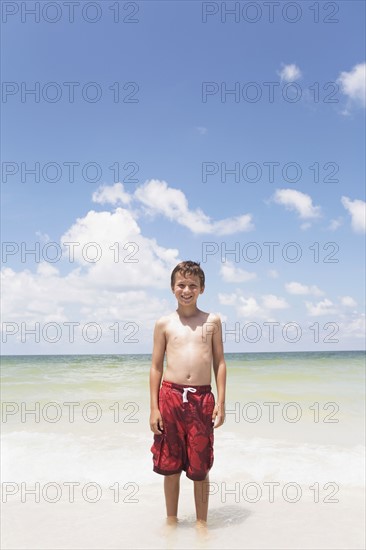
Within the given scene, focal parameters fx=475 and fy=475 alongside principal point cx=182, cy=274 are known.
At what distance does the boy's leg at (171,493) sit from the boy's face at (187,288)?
1250 mm

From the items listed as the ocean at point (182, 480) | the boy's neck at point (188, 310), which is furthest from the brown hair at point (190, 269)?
the ocean at point (182, 480)

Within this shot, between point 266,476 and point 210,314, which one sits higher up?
point 210,314

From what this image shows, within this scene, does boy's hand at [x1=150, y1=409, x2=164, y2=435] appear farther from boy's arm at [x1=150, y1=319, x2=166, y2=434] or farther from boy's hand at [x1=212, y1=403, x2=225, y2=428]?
boy's hand at [x1=212, y1=403, x2=225, y2=428]

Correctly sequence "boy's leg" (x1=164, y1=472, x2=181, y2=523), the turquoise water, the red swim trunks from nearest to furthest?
the red swim trunks < "boy's leg" (x1=164, y1=472, x2=181, y2=523) < the turquoise water

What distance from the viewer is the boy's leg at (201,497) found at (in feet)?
11.1

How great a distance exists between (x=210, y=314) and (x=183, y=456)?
1.03 meters

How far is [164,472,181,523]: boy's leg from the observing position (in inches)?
135

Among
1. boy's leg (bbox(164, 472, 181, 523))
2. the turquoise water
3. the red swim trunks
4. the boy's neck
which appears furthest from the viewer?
the turquoise water

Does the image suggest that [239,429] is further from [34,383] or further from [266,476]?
[34,383]

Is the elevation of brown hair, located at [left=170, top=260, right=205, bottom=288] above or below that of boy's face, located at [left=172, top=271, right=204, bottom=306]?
above

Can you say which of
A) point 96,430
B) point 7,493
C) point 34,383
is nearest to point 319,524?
point 7,493

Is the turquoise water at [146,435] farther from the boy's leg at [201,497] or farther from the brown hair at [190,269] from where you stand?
the brown hair at [190,269]

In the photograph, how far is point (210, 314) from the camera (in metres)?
3.56

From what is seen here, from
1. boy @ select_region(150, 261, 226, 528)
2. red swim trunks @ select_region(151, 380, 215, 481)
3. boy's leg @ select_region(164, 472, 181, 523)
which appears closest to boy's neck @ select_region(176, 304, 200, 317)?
boy @ select_region(150, 261, 226, 528)
